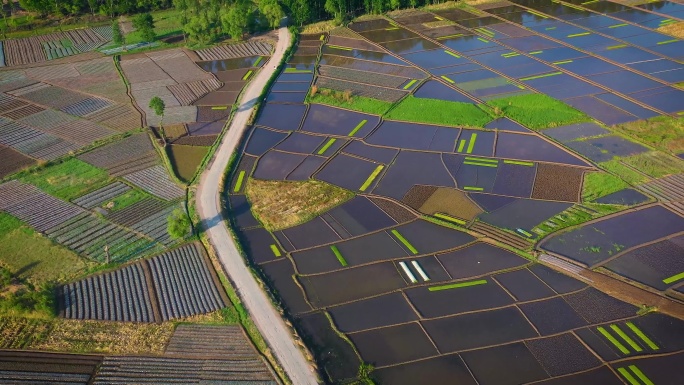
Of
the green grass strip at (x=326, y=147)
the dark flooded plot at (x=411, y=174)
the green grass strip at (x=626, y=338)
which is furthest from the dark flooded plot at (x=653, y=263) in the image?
the green grass strip at (x=326, y=147)

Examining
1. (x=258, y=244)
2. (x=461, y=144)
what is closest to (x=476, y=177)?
(x=461, y=144)

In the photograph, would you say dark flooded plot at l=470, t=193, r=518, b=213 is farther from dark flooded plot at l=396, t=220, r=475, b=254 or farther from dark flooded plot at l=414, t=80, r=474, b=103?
dark flooded plot at l=414, t=80, r=474, b=103

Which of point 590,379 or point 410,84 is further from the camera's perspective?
point 410,84

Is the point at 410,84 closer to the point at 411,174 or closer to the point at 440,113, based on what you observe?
the point at 440,113

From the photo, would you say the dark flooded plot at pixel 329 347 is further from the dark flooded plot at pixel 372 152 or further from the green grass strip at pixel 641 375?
the dark flooded plot at pixel 372 152

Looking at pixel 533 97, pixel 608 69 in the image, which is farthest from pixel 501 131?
pixel 608 69

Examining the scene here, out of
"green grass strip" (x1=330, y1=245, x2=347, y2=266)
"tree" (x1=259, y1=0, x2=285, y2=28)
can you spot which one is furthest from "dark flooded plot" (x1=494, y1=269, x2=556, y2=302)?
"tree" (x1=259, y1=0, x2=285, y2=28)
